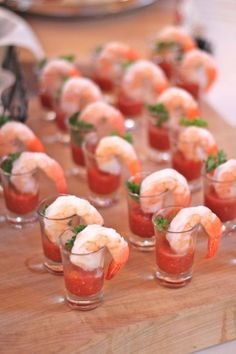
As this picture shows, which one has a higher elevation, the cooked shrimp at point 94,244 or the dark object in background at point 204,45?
the cooked shrimp at point 94,244

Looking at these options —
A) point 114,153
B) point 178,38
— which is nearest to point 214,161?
point 114,153

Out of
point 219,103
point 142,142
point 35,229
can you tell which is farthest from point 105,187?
point 219,103

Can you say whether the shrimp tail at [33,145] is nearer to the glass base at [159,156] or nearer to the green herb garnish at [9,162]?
the green herb garnish at [9,162]

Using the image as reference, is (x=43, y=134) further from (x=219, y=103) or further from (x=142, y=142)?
(x=219, y=103)

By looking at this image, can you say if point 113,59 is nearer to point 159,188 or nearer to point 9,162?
point 9,162

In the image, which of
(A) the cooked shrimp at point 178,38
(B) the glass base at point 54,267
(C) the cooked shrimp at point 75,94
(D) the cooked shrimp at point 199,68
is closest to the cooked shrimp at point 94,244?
(B) the glass base at point 54,267
